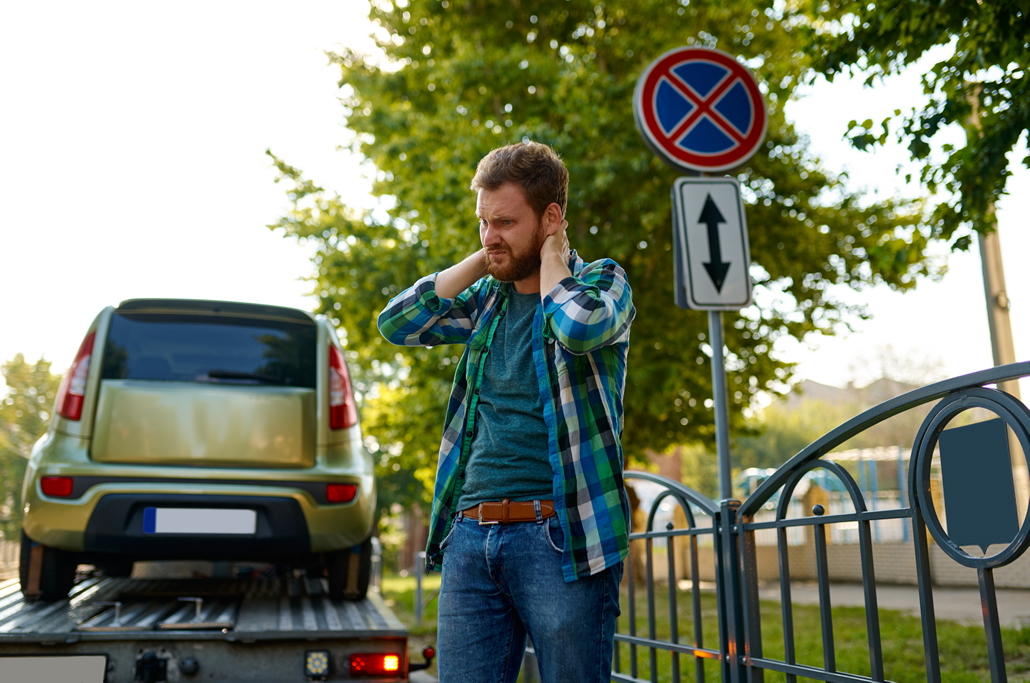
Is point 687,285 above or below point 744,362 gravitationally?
below

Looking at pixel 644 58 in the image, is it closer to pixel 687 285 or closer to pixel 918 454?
pixel 687 285

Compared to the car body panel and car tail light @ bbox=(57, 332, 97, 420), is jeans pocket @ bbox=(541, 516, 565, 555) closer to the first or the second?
the car body panel

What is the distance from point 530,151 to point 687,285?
1.75m

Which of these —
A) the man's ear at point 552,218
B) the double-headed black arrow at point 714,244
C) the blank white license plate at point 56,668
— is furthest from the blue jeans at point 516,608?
the double-headed black arrow at point 714,244

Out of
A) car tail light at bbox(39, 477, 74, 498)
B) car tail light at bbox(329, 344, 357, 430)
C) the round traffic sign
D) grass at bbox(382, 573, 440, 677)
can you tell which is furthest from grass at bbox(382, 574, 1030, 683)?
car tail light at bbox(39, 477, 74, 498)

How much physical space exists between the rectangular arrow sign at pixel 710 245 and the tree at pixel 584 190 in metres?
6.56

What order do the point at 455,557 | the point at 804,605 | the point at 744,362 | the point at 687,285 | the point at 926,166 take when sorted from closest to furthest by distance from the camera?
the point at 455,557 < the point at 687,285 < the point at 926,166 < the point at 804,605 < the point at 744,362

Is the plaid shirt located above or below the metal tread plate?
above

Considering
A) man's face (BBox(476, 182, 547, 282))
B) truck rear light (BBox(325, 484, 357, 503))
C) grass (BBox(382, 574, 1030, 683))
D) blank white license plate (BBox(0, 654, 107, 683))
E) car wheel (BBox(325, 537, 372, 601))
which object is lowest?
grass (BBox(382, 574, 1030, 683))

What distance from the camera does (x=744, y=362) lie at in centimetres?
1337

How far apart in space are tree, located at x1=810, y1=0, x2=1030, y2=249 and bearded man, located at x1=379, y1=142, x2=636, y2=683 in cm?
323

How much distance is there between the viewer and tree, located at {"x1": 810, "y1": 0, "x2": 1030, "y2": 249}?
14.2 feet

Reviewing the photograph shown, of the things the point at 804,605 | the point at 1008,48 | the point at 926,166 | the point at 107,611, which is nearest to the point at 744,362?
the point at 804,605

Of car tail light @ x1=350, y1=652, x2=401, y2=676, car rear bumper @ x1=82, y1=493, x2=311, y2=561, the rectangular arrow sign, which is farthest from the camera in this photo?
car rear bumper @ x1=82, y1=493, x2=311, y2=561
